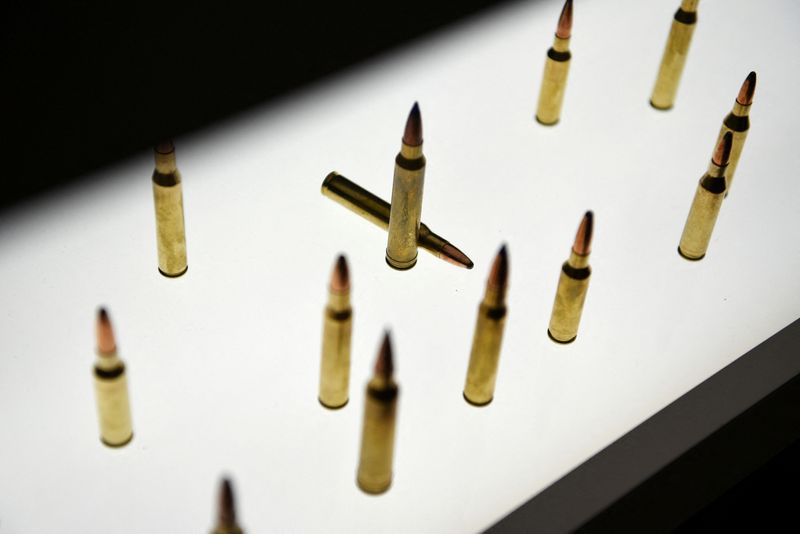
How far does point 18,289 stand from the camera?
3.98 meters

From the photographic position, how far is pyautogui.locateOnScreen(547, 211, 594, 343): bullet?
3699 mm

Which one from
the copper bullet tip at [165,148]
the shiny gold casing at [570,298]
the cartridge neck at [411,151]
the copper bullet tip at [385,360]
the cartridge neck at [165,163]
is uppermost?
the copper bullet tip at [165,148]

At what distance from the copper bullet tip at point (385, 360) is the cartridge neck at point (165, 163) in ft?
3.37

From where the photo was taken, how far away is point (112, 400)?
3352 millimetres

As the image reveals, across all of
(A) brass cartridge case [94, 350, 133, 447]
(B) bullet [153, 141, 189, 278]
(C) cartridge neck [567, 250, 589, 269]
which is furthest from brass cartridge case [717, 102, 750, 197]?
(A) brass cartridge case [94, 350, 133, 447]

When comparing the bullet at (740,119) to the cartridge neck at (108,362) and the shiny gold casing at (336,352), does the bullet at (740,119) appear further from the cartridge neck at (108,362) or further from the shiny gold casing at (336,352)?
the cartridge neck at (108,362)

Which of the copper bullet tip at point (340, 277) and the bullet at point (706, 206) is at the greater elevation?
the bullet at point (706, 206)

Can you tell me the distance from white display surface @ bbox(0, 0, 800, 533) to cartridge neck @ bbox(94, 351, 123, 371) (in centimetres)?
33

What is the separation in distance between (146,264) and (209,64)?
58.9 inches

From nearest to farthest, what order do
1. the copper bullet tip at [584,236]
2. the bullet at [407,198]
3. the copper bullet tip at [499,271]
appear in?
the copper bullet tip at [499,271] < the copper bullet tip at [584,236] < the bullet at [407,198]

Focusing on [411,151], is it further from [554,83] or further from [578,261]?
[554,83]

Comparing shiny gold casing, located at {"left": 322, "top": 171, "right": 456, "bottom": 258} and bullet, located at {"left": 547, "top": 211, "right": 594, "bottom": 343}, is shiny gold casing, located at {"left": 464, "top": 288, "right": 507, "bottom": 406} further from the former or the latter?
shiny gold casing, located at {"left": 322, "top": 171, "right": 456, "bottom": 258}

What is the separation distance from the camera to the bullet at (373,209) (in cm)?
412

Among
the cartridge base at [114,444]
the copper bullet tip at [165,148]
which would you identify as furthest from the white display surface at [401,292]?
the copper bullet tip at [165,148]
